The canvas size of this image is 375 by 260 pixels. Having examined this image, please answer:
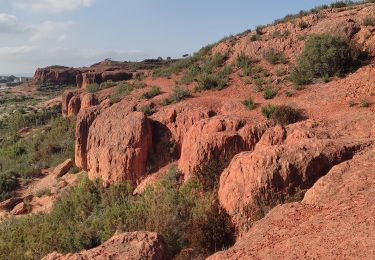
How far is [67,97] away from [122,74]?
11957mm

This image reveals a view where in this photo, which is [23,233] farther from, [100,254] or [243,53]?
[243,53]

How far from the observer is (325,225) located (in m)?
6.23

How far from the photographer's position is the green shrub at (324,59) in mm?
15984

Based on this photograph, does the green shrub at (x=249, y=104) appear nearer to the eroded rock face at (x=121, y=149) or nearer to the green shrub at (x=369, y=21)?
the eroded rock face at (x=121, y=149)

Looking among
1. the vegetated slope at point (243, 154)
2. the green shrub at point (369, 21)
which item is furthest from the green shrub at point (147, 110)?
the green shrub at point (369, 21)

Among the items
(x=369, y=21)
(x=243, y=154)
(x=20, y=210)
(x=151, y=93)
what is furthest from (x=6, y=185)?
(x=369, y=21)

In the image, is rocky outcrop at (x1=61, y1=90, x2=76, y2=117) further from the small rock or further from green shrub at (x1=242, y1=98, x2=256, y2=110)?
green shrub at (x1=242, y1=98, x2=256, y2=110)

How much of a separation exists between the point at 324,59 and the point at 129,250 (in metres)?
11.9

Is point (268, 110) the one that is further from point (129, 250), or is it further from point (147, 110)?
point (129, 250)

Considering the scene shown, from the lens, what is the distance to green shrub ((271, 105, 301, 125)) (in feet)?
42.9

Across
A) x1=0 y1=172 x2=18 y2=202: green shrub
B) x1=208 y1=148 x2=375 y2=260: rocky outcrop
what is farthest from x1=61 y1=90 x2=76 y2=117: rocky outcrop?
x1=208 y1=148 x2=375 y2=260: rocky outcrop

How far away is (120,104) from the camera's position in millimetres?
18281

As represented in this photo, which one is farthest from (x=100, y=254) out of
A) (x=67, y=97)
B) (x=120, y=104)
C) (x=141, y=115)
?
(x=67, y=97)

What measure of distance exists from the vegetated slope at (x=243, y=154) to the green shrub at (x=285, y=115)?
45 millimetres
